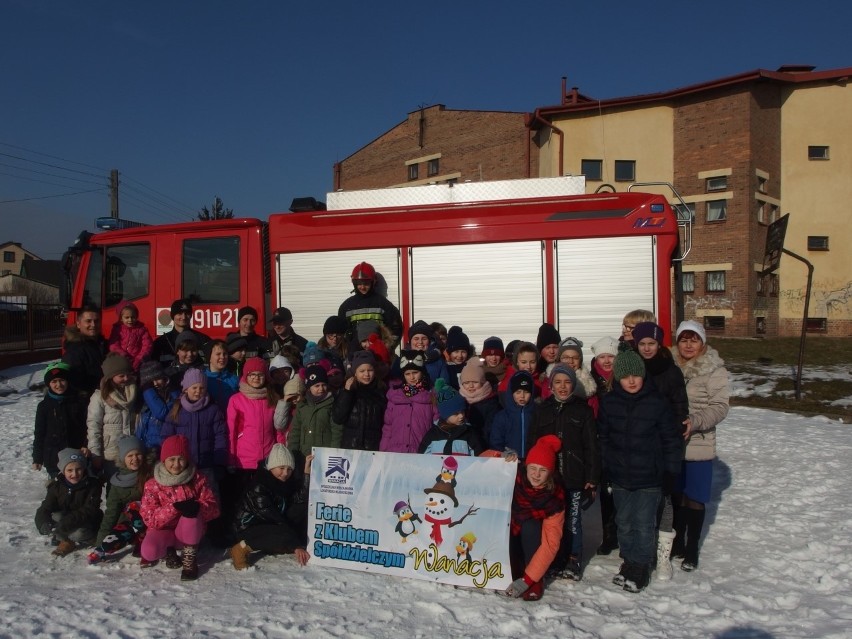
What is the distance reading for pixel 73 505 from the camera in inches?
202

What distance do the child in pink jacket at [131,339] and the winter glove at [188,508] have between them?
2228mm

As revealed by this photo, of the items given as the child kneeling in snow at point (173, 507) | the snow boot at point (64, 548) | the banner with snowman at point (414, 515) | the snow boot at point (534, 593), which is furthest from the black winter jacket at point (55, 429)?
the snow boot at point (534, 593)

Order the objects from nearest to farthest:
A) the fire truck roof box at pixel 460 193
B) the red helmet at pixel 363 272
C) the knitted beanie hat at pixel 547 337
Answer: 1. the knitted beanie hat at pixel 547 337
2. the red helmet at pixel 363 272
3. the fire truck roof box at pixel 460 193

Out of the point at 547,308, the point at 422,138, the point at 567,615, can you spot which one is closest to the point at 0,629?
the point at 567,615

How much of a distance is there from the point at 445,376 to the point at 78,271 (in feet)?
16.9

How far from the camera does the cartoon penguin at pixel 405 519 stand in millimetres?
4691

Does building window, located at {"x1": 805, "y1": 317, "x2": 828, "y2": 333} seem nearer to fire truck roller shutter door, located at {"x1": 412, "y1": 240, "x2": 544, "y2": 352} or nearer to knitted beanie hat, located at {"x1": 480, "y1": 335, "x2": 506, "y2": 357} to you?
fire truck roller shutter door, located at {"x1": 412, "y1": 240, "x2": 544, "y2": 352}

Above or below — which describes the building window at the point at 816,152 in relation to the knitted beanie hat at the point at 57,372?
above

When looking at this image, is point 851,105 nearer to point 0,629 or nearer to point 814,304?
point 814,304

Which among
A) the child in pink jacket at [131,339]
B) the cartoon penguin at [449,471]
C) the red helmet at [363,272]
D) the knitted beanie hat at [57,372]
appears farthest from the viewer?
the red helmet at [363,272]

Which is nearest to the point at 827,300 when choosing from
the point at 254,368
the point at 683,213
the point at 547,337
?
the point at 683,213

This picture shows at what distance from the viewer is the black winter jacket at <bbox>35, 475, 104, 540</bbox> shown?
5.06m

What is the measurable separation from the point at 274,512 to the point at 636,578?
262 cm

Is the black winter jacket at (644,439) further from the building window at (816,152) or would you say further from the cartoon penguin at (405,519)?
the building window at (816,152)
